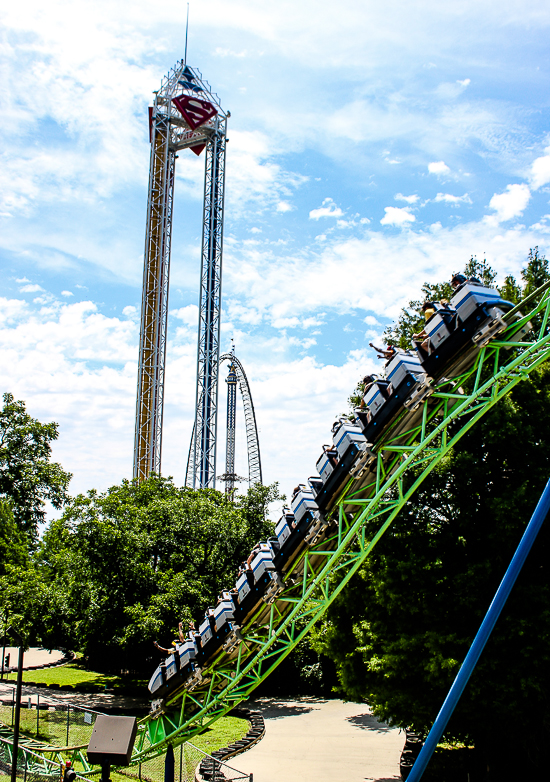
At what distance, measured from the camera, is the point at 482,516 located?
13.5 metres

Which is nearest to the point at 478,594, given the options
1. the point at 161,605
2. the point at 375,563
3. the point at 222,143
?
the point at 375,563

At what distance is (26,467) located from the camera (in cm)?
3600

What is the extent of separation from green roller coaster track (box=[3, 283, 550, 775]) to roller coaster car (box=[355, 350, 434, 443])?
6.7 inches

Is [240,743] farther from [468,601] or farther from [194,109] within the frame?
[194,109]

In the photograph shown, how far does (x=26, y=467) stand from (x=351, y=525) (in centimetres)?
3149

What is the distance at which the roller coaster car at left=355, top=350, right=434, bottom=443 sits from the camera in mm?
8328

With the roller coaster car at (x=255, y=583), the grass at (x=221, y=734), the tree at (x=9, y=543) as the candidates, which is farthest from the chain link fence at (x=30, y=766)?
the tree at (x=9, y=543)

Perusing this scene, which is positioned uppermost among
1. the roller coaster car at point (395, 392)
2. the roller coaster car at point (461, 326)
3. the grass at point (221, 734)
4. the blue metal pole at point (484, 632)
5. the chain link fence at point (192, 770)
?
the roller coaster car at point (461, 326)

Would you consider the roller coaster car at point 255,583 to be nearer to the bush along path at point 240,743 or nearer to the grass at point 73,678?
the bush along path at point 240,743

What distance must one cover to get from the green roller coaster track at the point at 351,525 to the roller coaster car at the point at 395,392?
17 centimetres

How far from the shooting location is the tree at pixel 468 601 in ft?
38.7

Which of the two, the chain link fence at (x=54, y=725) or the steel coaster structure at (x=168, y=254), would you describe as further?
the steel coaster structure at (x=168, y=254)

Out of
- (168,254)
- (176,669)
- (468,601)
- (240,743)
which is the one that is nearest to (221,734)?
(240,743)

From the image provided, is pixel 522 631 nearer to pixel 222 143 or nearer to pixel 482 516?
pixel 482 516
